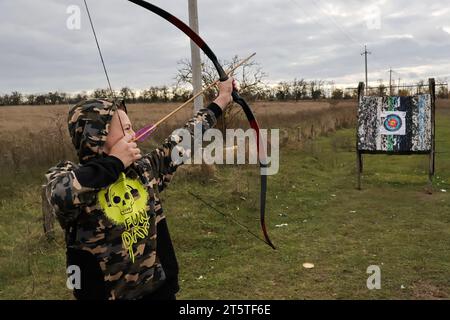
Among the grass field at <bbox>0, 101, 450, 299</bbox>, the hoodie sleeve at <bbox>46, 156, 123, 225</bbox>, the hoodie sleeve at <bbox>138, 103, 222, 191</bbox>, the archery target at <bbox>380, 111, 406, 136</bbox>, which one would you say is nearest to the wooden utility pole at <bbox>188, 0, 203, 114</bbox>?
the grass field at <bbox>0, 101, 450, 299</bbox>

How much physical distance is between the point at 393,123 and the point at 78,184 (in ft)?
23.8

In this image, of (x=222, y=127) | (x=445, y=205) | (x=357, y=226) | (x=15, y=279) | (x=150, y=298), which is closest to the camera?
(x=150, y=298)

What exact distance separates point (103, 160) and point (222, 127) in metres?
10.1

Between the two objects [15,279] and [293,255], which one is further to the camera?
[293,255]

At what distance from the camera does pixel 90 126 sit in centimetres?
170

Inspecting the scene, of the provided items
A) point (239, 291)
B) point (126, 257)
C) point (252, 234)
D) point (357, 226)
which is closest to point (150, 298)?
point (126, 257)

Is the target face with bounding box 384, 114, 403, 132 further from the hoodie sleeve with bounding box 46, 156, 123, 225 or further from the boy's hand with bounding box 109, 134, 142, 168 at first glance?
the hoodie sleeve with bounding box 46, 156, 123, 225

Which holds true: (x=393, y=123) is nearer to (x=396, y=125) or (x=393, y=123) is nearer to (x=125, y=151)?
(x=396, y=125)

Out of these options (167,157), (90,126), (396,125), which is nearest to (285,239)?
(167,157)

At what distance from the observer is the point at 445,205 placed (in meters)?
6.48

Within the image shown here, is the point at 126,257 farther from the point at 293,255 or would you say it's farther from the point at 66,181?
the point at 293,255

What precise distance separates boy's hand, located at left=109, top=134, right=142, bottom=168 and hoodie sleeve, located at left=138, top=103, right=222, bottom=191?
0.74ft

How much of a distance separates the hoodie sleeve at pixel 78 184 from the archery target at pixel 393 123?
7066 mm

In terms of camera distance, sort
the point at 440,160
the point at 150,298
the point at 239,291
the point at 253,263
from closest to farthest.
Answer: the point at 150,298 → the point at 239,291 → the point at 253,263 → the point at 440,160
